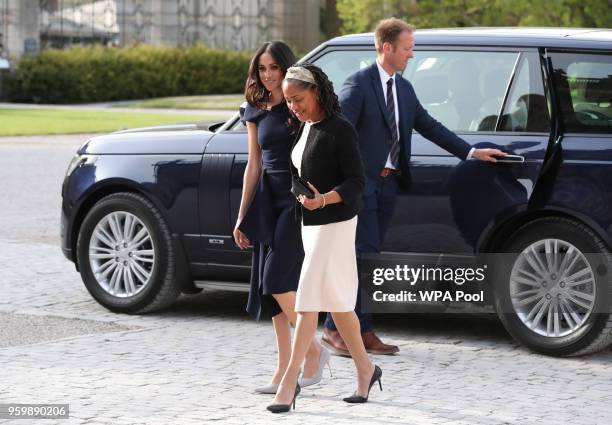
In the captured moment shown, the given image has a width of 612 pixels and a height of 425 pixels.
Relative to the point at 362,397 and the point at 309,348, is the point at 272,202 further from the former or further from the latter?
the point at 362,397

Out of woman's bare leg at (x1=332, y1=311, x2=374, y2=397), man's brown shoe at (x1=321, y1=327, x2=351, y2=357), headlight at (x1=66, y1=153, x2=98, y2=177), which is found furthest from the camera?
headlight at (x1=66, y1=153, x2=98, y2=177)

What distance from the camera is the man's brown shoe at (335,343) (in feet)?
25.7

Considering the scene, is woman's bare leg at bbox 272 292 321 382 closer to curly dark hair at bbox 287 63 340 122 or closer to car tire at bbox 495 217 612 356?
curly dark hair at bbox 287 63 340 122

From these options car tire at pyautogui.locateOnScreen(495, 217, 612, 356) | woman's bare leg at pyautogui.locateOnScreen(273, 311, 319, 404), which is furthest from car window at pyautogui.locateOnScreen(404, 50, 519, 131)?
woman's bare leg at pyautogui.locateOnScreen(273, 311, 319, 404)

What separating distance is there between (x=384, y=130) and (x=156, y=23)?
57789 millimetres

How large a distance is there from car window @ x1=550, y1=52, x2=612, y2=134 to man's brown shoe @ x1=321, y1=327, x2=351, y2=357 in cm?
168

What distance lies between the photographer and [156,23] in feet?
212

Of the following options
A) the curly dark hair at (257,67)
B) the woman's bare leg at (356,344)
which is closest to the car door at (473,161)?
the curly dark hair at (257,67)

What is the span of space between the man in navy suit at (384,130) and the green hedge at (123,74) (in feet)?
140

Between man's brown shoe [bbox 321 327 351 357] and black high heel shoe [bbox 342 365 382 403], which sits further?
man's brown shoe [bbox 321 327 351 357]

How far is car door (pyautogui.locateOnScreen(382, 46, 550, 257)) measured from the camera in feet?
25.8

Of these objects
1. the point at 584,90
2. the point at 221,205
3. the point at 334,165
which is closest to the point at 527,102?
the point at 584,90

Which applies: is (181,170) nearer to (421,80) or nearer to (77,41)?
(421,80)

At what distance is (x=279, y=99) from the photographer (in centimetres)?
681
